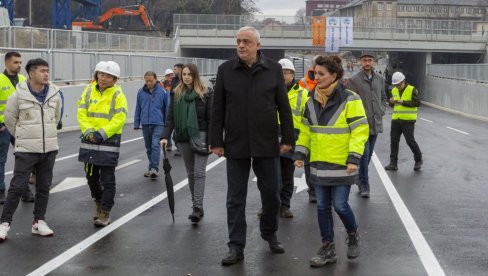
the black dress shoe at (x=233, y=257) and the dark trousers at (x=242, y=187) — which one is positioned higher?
the dark trousers at (x=242, y=187)

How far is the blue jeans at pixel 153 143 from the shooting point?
1386cm

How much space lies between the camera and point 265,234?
7891mm

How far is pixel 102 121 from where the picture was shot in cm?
917

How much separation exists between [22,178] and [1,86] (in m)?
2.48

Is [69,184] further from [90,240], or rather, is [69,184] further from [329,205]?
[329,205]

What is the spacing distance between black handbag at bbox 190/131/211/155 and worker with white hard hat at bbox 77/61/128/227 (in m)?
0.90

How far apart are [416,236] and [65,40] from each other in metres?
27.0

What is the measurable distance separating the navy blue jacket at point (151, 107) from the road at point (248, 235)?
941 mm

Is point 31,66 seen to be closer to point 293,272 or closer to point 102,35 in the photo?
point 293,272

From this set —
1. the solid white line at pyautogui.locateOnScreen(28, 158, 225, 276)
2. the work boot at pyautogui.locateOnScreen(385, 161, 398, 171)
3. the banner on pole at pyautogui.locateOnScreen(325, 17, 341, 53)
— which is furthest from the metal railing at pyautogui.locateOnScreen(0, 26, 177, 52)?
the banner on pole at pyautogui.locateOnScreen(325, 17, 341, 53)

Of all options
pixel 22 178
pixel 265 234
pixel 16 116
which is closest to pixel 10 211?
pixel 22 178

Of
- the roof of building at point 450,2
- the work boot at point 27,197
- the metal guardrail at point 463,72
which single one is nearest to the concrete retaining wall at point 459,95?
the metal guardrail at point 463,72

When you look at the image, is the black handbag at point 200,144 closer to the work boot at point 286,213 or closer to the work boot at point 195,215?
the work boot at point 195,215

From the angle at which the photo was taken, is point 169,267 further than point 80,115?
No
